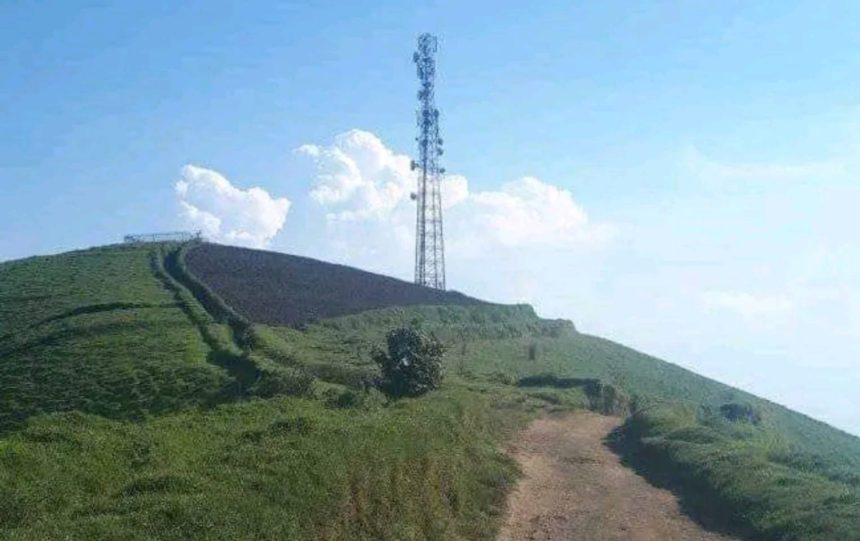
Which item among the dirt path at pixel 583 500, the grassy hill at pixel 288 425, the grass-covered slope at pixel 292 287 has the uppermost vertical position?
the grass-covered slope at pixel 292 287

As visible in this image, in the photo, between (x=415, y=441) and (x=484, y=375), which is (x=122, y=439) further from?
(x=484, y=375)

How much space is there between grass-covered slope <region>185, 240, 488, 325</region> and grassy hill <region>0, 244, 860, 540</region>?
1.37 feet

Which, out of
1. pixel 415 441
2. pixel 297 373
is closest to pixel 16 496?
pixel 415 441

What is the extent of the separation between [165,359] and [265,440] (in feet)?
61.5

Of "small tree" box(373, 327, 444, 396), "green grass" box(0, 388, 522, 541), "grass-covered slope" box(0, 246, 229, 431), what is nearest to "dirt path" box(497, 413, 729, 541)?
"green grass" box(0, 388, 522, 541)

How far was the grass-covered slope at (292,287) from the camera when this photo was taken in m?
59.0

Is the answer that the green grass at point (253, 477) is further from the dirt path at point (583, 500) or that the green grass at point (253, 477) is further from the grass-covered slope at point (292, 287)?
the grass-covered slope at point (292, 287)

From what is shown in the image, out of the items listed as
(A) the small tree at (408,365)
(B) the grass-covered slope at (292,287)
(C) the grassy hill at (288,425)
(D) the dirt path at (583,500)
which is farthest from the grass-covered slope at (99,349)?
(D) the dirt path at (583,500)

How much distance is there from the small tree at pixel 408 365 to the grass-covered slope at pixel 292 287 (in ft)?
55.2

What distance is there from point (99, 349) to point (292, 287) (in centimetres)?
2681

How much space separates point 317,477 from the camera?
2091cm

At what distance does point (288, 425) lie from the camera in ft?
78.6

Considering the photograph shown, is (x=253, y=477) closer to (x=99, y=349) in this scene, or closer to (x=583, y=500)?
(x=583, y=500)

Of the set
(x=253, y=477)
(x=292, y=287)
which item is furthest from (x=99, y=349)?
(x=292, y=287)
